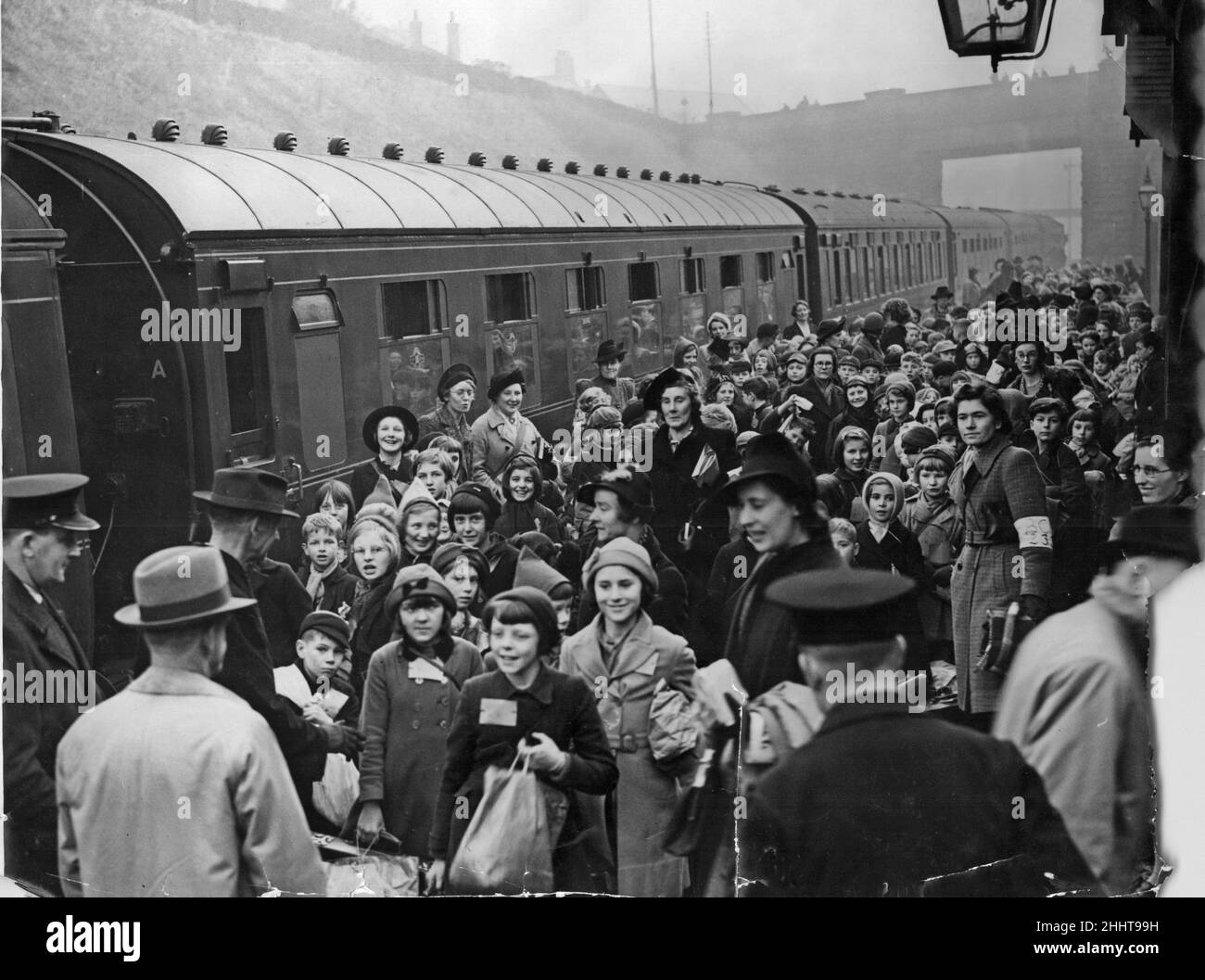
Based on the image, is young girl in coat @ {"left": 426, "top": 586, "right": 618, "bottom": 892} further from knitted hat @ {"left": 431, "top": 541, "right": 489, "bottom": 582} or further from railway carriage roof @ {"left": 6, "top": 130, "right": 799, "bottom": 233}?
railway carriage roof @ {"left": 6, "top": 130, "right": 799, "bottom": 233}

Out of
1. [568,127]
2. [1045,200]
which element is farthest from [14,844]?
[1045,200]

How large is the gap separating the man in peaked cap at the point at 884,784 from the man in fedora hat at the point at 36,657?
2510 millimetres

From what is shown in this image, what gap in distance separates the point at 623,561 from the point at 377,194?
1657 mm

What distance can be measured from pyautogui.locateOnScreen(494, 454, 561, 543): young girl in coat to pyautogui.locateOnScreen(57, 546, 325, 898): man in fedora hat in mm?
964

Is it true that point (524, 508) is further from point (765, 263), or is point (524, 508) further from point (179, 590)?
point (765, 263)

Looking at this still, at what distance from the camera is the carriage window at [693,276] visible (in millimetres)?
5578

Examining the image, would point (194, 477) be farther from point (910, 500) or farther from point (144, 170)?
point (910, 500)

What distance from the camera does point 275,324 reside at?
4707 mm

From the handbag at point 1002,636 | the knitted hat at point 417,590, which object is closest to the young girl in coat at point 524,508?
the knitted hat at point 417,590

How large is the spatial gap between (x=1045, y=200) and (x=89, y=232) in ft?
11.4

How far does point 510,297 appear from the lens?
17.1ft

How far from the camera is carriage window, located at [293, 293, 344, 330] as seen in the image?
4.77 metres

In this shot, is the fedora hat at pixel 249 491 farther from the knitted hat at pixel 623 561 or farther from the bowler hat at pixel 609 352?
the bowler hat at pixel 609 352

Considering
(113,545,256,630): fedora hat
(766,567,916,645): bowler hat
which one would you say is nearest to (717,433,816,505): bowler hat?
(766,567,916,645): bowler hat
